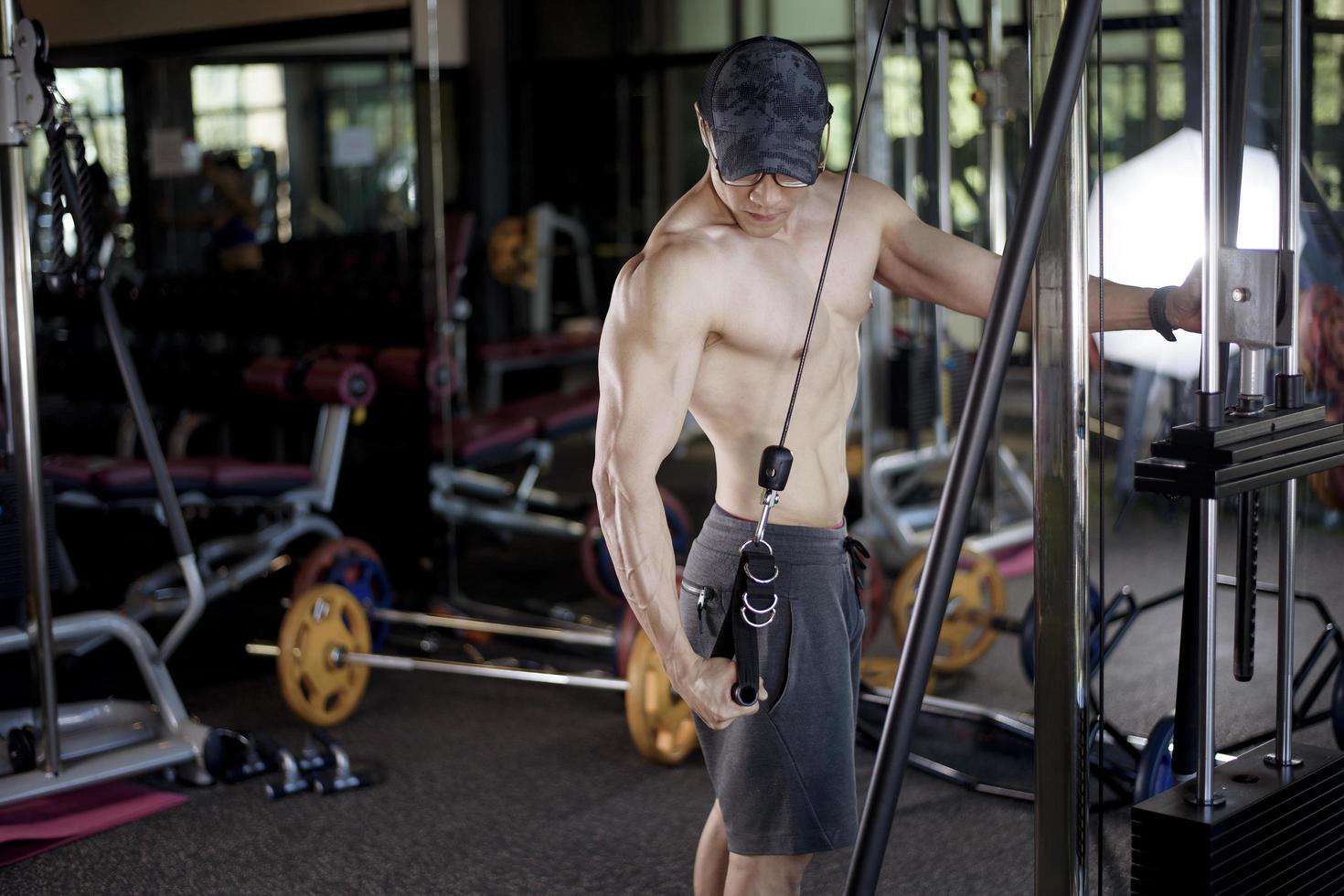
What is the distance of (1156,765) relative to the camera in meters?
2.49

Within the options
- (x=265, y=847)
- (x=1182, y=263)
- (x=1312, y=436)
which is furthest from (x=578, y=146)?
(x=1312, y=436)

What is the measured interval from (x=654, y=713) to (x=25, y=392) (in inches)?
59.4

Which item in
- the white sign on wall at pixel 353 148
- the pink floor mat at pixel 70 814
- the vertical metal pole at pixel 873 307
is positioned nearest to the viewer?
the pink floor mat at pixel 70 814

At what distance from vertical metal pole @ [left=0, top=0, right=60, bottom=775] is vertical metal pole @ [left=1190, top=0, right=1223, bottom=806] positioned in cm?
237

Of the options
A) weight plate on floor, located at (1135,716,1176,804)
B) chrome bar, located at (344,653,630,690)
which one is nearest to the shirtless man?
weight plate on floor, located at (1135,716,1176,804)

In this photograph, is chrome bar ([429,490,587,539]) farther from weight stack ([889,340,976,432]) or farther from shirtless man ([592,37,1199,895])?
shirtless man ([592,37,1199,895])

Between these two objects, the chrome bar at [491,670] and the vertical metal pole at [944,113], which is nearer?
the chrome bar at [491,670]

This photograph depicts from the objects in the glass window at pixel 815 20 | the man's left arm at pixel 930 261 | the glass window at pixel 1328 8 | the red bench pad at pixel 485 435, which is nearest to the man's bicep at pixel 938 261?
the man's left arm at pixel 930 261

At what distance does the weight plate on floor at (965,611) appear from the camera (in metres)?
3.92

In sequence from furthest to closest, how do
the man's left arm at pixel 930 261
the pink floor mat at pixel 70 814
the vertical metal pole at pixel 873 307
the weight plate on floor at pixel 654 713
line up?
the vertical metal pole at pixel 873 307 → the weight plate on floor at pixel 654 713 → the pink floor mat at pixel 70 814 → the man's left arm at pixel 930 261

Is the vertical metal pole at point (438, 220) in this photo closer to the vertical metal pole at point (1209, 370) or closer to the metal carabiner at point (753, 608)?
the metal carabiner at point (753, 608)

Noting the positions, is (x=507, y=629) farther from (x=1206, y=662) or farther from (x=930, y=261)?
(x=1206, y=662)

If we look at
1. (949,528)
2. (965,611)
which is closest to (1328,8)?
(949,528)

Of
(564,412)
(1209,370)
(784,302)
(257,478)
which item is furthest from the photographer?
(564,412)
